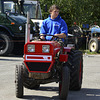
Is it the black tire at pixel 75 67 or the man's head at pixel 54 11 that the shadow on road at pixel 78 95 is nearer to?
the black tire at pixel 75 67

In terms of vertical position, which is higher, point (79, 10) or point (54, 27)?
point (79, 10)

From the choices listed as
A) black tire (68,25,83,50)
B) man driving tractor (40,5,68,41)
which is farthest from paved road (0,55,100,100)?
black tire (68,25,83,50)

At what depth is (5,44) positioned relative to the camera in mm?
18844

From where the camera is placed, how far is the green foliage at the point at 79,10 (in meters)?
31.2

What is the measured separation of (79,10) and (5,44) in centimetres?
1359

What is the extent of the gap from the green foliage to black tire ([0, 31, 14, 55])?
13.3 metres

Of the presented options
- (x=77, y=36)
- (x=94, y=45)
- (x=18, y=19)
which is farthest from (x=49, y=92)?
(x=77, y=36)

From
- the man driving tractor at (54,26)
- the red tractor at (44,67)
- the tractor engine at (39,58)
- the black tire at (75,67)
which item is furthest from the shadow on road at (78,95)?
the man driving tractor at (54,26)

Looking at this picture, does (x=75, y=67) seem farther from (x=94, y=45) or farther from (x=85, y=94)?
(x=94, y=45)

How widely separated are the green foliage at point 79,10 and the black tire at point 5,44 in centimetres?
1333

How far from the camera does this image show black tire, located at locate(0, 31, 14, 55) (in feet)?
61.1

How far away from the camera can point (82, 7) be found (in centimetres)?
3136

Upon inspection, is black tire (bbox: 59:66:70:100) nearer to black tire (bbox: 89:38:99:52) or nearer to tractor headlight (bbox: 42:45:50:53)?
tractor headlight (bbox: 42:45:50:53)

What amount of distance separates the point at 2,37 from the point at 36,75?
1200 centimetres
